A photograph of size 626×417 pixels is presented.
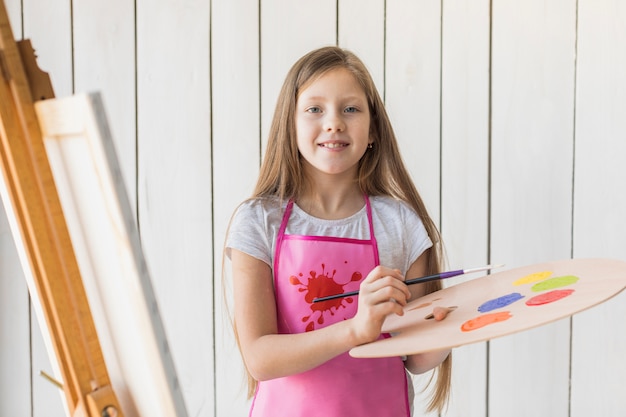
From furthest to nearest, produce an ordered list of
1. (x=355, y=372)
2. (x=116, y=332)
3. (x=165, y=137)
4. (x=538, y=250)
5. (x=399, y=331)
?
(x=165, y=137), (x=538, y=250), (x=355, y=372), (x=399, y=331), (x=116, y=332)

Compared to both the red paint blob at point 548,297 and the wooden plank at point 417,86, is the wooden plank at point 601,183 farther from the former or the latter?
the red paint blob at point 548,297

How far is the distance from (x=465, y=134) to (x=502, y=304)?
2.49 ft

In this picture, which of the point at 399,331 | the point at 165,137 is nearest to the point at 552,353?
the point at 399,331

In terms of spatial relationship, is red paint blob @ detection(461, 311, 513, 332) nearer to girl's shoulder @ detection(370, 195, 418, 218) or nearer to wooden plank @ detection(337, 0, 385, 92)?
girl's shoulder @ detection(370, 195, 418, 218)

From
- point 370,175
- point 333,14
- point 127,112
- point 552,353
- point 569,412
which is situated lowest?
point 569,412

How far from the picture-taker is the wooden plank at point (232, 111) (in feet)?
5.43

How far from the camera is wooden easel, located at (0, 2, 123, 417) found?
0.63m

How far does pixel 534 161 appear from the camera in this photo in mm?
1569

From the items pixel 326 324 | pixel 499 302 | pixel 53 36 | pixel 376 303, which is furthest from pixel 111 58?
pixel 499 302

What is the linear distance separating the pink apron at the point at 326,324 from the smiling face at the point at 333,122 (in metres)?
0.11

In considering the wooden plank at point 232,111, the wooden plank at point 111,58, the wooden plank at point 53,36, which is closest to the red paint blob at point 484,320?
the wooden plank at point 232,111

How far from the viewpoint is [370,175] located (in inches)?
48.6

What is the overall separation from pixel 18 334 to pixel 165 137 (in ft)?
1.83

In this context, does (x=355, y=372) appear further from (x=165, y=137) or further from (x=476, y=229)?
(x=165, y=137)
